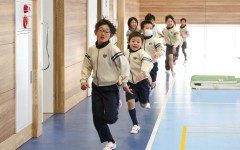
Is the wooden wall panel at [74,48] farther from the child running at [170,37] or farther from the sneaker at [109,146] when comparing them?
the child running at [170,37]

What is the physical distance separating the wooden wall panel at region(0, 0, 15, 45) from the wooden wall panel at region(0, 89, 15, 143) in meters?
0.68

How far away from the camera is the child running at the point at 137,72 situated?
860 cm

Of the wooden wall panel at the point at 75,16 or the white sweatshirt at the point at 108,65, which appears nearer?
the white sweatshirt at the point at 108,65

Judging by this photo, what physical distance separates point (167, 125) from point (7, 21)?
3411 mm

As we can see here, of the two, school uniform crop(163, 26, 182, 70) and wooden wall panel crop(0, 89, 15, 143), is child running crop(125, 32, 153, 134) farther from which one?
school uniform crop(163, 26, 182, 70)

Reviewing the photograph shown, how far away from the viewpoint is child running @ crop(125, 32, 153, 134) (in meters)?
8.60

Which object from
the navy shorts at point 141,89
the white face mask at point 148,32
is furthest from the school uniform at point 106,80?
the white face mask at point 148,32

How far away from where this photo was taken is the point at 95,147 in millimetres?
7559

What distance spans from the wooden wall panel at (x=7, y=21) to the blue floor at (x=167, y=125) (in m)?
1.53

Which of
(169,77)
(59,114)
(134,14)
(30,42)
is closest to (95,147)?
(30,42)

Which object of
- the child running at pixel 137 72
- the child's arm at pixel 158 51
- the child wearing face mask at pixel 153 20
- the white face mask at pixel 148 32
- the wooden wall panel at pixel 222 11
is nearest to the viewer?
the child running at pixel 137 72

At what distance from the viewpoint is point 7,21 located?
22.9 feet

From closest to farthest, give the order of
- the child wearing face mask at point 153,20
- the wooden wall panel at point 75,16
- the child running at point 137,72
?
the child running at point 137,72
the wooden wall panel at point 75,16
the child wearing face mask at point 153,20

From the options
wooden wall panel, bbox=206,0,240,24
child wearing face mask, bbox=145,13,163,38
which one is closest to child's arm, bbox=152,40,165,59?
child wearing face mask, bbox=145,13,163,38
